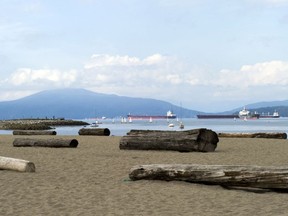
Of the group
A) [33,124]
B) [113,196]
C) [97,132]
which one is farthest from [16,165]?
[33,124]

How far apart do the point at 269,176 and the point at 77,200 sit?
145 inches

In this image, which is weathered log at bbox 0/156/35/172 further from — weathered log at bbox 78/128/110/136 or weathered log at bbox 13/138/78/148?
weathered log at bbox 78/128/110/136

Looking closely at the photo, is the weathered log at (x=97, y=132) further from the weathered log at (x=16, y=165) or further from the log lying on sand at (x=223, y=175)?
the log lying on sand at (x=223, y=175)

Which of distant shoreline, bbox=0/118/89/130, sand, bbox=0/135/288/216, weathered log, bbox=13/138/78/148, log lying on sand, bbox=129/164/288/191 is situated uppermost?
distant shoreline, bbox=0/118/89/130

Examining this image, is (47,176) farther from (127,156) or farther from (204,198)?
(127,156)

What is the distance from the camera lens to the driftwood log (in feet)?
60.8

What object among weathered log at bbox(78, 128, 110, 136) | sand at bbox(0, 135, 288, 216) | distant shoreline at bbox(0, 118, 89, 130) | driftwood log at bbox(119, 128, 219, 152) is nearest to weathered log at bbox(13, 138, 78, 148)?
driftwood log at bbox(119, 128, 219, 152)

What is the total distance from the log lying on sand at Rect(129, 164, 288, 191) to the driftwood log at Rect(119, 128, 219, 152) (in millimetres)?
7677

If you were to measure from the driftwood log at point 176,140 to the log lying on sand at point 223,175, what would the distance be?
25.2 ft

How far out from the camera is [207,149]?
62.6ft

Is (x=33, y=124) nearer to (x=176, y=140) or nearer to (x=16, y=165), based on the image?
(x=176, y=140)

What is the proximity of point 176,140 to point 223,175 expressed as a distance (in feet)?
28.4

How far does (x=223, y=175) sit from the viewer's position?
9.96 meters

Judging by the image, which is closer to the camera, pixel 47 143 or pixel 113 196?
pixel 113 196
